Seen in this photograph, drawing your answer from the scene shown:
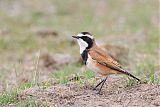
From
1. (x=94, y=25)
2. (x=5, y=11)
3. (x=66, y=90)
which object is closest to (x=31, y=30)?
(x=94, y=25)

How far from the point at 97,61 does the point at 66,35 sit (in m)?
7.91

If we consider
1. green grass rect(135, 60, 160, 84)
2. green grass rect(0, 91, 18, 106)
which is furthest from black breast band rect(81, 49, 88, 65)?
green grass rect(0, 91, 18, 106)

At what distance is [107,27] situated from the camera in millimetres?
17688

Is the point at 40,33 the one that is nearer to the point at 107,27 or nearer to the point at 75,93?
the point at 107,27

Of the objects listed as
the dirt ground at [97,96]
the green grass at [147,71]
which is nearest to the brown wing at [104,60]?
the dirt ground at [97,96]

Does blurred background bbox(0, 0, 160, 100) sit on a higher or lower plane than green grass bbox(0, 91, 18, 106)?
higher

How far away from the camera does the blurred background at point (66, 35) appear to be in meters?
11.2

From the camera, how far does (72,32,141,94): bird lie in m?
8.33

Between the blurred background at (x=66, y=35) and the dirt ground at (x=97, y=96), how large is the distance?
516 millimetres

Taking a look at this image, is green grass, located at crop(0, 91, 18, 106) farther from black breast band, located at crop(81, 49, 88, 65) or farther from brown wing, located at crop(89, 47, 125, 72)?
brown wing, located at crop(89, 47, 125, 72)

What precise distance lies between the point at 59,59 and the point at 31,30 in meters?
4.38

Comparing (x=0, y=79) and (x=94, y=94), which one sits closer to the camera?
(x=94, y=94)

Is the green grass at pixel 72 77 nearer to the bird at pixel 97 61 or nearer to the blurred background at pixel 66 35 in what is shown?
the blurred background at pixel 66 35

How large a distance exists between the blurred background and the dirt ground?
1.69 ft
